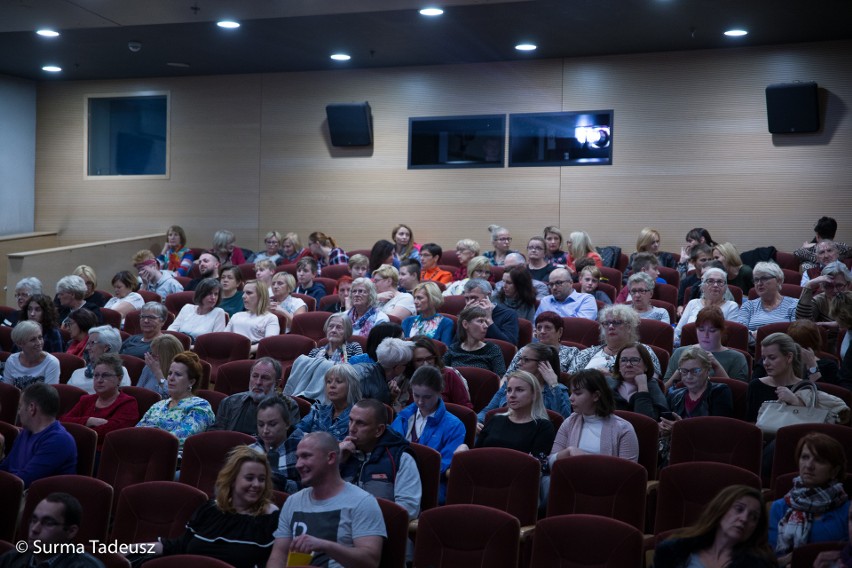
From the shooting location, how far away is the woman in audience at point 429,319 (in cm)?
592

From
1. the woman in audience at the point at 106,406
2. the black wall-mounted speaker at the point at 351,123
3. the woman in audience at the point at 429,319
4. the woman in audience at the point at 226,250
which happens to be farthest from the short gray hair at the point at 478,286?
the black wall-mounted speaker at the point at 351,123

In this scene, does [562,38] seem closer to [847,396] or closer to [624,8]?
[624,8]

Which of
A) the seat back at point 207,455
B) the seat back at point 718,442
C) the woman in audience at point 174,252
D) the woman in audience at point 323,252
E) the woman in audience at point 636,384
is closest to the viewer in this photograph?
the seat back at point 718,442

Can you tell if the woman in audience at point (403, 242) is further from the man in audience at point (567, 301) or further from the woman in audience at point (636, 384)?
the woman in audience at point (636, 384)

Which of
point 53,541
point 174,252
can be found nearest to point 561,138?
point 174,252

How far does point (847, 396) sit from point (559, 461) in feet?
5.36

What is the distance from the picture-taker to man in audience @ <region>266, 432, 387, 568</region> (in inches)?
130

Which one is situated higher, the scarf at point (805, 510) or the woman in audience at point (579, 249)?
the woman in audience at point (579, 249)

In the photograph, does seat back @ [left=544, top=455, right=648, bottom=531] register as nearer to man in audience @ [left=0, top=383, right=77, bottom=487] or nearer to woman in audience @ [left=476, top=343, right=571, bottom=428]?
woman in audience @ [left=476, top=343, right=571, bottom=428]

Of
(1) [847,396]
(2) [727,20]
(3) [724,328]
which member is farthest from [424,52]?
(1) [847,396]

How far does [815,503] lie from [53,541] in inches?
106

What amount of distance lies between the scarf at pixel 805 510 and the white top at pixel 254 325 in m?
3.91

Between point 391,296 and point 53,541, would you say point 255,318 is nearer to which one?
point 391,296

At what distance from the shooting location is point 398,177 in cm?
993
